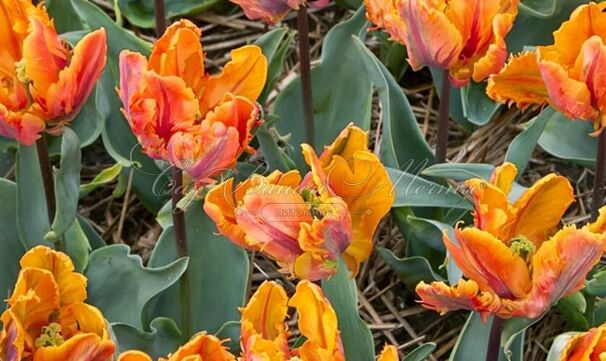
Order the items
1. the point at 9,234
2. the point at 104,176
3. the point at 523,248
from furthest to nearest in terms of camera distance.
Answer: the point at 104,176, the point at 9,234, the point at 523,248

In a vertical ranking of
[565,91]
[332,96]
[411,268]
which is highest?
[565,91]

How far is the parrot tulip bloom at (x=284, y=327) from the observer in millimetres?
843

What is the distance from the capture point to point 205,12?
196 centimetres

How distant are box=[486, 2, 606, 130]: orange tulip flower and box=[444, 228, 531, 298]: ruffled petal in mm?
275

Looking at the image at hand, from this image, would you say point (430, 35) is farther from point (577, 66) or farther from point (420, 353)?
point (420, 353)

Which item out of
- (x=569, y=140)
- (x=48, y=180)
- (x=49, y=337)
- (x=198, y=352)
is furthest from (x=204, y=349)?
(x=569, y=140)

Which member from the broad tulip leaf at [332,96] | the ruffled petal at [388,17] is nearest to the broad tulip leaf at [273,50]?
the broad tulip leaf at [332,96]

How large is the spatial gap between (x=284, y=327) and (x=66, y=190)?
0.40m

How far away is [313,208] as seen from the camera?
0.99 meters

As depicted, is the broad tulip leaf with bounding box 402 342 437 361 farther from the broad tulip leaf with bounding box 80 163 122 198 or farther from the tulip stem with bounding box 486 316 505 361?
the broad tulip leaf with bounding box 80 163 122 198

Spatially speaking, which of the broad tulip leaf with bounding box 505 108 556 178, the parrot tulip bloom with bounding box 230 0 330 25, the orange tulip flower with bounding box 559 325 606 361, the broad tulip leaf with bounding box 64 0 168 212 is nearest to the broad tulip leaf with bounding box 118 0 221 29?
the broad tulip leaf with bounding box 64 0 168 212

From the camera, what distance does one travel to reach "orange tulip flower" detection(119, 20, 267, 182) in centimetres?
106

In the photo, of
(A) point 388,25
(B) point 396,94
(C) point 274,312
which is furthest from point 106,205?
(C) point 274,312

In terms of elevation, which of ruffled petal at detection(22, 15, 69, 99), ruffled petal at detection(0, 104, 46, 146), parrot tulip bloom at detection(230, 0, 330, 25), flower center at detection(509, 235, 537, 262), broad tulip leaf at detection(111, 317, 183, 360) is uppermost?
ruffled petal at detection(22, 15, 69, 99)
